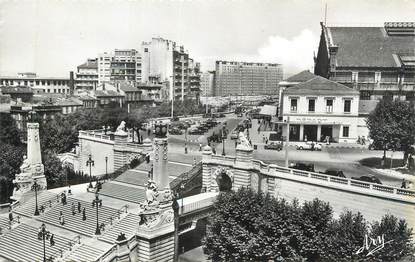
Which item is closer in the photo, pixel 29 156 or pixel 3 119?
pixel 29 156

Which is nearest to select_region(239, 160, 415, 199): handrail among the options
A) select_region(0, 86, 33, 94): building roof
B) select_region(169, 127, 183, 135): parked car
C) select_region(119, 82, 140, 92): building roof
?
select_region(169, 127, 183, 135): parked car

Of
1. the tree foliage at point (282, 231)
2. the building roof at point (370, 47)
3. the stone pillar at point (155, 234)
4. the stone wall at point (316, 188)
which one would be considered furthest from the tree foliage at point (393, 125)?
the stone pillar at point (155, 234)

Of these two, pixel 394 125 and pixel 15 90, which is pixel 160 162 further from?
pixel 15 90

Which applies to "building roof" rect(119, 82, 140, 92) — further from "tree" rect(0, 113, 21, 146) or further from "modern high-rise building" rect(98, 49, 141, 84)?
"tree" rect(0, 113, 21, 146)

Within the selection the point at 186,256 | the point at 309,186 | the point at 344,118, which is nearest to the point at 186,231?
the point at 186,256

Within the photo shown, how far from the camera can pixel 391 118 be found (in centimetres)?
4797

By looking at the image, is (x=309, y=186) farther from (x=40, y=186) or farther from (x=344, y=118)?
(x=40, y=186)

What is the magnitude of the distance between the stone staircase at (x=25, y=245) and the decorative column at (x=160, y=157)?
10.0m

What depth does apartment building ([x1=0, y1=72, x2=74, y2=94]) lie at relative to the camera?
131250 millimetres

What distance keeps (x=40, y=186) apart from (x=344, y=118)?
A: 41.8 meters

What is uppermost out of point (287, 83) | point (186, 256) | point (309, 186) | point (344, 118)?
point (287, 83)

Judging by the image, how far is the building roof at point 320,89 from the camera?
203 ft

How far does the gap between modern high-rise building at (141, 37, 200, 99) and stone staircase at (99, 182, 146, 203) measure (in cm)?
8322

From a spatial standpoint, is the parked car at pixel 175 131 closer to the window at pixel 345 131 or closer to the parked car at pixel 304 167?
the window at pixel 345 131
